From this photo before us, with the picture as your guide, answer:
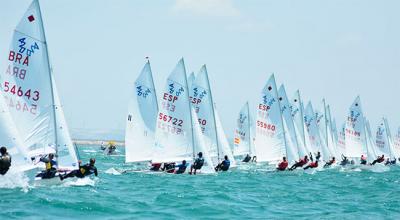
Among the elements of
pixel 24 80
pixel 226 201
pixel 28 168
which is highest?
pixel 24 80

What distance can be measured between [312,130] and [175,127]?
24867mm

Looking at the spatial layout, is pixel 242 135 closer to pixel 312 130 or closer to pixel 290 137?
pixel 312 130

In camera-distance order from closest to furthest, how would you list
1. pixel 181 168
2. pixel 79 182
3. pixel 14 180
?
pixel 14 180 → pixel 79 182 → pixel 181 168

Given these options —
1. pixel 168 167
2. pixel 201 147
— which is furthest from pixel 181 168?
pixel 201 147

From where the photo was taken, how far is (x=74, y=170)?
2558cm

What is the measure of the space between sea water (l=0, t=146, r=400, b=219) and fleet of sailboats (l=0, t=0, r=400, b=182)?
7.15ft

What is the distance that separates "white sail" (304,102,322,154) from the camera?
189 ft

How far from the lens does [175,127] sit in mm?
36500

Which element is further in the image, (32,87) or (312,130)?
(312,130)

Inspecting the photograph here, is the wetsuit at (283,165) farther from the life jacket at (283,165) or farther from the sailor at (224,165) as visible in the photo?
the sailor at (224,165)

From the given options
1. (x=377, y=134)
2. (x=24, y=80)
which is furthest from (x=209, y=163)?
(x=377, y=134)

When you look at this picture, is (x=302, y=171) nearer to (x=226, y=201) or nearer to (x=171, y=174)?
(x=171, y=174)

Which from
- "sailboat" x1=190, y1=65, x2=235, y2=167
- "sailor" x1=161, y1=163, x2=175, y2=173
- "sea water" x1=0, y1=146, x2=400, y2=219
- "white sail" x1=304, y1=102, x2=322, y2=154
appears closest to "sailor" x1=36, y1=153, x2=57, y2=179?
"sea water" x1=0, y1=146, x2=400, y2=219

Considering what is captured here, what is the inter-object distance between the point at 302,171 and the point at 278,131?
3.60 m
